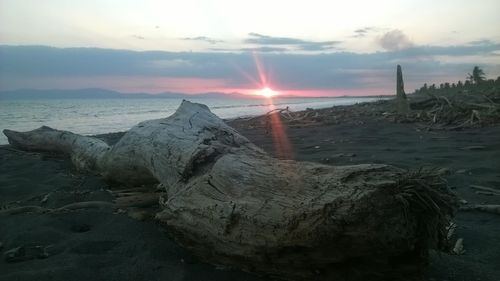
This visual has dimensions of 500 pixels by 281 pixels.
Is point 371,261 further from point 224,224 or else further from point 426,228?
point 224,224

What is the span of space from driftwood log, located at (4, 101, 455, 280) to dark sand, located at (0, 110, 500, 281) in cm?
24

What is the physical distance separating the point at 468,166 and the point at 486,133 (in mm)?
3185

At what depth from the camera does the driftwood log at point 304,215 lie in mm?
1972

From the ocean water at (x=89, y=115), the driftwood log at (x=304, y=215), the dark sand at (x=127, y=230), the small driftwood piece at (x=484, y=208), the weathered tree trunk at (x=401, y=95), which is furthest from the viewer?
the ocean water at (x=89, y=115)

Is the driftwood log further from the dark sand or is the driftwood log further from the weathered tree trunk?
the weathered tree trunk

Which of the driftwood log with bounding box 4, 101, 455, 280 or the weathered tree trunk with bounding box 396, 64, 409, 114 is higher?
the weathered tree trunk with bounding box 396, 64, 409, 114

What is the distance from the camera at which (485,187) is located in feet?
13.3

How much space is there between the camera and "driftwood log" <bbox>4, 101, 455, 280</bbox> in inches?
77.6

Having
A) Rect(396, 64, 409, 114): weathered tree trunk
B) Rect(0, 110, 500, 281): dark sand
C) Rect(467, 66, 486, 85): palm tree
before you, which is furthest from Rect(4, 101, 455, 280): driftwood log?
Rect(467, 66, 486, 85): palm tree

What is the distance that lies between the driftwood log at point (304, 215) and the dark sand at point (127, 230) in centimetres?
24

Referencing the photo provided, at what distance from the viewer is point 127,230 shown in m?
3.34

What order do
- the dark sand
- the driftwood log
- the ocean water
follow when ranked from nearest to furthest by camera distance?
the driftwood log
the dark sand
the ocean water

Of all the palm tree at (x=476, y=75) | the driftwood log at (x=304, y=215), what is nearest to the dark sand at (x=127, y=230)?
the driftwood log at (x=304, y=215)

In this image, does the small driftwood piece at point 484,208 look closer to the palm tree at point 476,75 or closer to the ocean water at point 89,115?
the ocean water at point 89,115
